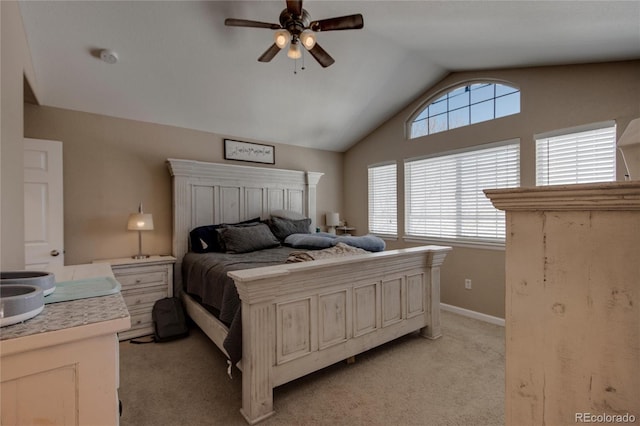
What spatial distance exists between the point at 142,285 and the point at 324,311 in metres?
2.11

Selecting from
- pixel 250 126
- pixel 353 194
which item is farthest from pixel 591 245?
pixel 353 194

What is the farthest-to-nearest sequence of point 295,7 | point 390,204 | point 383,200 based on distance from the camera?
point 383,200
point 390,204
point 295,7

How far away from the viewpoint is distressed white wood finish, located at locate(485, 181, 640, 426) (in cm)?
53

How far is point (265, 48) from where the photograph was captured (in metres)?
2.94

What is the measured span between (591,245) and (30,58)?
3739 millimetres

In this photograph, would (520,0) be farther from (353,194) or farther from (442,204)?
(353,194)

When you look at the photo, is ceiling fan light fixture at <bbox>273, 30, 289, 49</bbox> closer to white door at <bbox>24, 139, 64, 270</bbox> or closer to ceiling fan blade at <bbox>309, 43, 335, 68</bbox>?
ceiling fan blade at <bbox>309, 43, 335, 68</bbox>

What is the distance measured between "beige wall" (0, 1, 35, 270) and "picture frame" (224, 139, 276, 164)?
2.32 metres

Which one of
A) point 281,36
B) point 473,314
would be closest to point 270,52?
point 281,36

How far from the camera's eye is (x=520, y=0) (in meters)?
1.91

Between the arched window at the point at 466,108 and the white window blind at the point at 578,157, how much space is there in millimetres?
547

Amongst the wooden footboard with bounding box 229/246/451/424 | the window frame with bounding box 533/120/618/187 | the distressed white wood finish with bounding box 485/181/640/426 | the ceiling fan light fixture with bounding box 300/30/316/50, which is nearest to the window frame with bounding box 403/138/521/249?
the window frame with bounding box 533/120/618/187

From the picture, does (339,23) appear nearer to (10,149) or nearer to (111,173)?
(10,149)

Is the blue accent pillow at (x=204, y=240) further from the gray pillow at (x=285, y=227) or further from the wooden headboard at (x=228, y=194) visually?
the gray pillow at (x=285, y=227)
